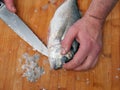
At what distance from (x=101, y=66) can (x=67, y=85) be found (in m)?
0.16

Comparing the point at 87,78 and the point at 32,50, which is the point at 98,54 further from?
the point at 32,50

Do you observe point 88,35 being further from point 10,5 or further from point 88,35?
point 10,5

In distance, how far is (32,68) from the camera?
1447mm

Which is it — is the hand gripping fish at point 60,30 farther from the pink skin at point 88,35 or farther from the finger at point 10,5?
the finger at point 10,5

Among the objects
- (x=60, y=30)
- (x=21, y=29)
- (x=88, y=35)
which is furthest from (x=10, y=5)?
(x=88, y=35)

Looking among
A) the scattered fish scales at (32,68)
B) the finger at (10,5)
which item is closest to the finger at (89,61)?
the scattered fish scales at (32,68)

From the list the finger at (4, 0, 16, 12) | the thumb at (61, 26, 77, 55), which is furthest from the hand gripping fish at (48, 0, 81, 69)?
the finger at (4, 0, 16, 12)

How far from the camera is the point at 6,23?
60.3 inches

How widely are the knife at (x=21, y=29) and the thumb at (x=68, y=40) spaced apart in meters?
0.11

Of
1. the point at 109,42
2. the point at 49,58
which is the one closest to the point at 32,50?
the point at 49,58

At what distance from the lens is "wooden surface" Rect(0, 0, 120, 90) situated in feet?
4.68

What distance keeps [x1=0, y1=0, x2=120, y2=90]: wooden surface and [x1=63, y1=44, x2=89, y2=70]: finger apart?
0.21 ft

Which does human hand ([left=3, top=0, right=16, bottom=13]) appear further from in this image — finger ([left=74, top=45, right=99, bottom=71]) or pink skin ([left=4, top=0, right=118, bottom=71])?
finger ([left=74, top=45, right=99, bottom=71])

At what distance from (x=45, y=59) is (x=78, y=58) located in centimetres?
16
